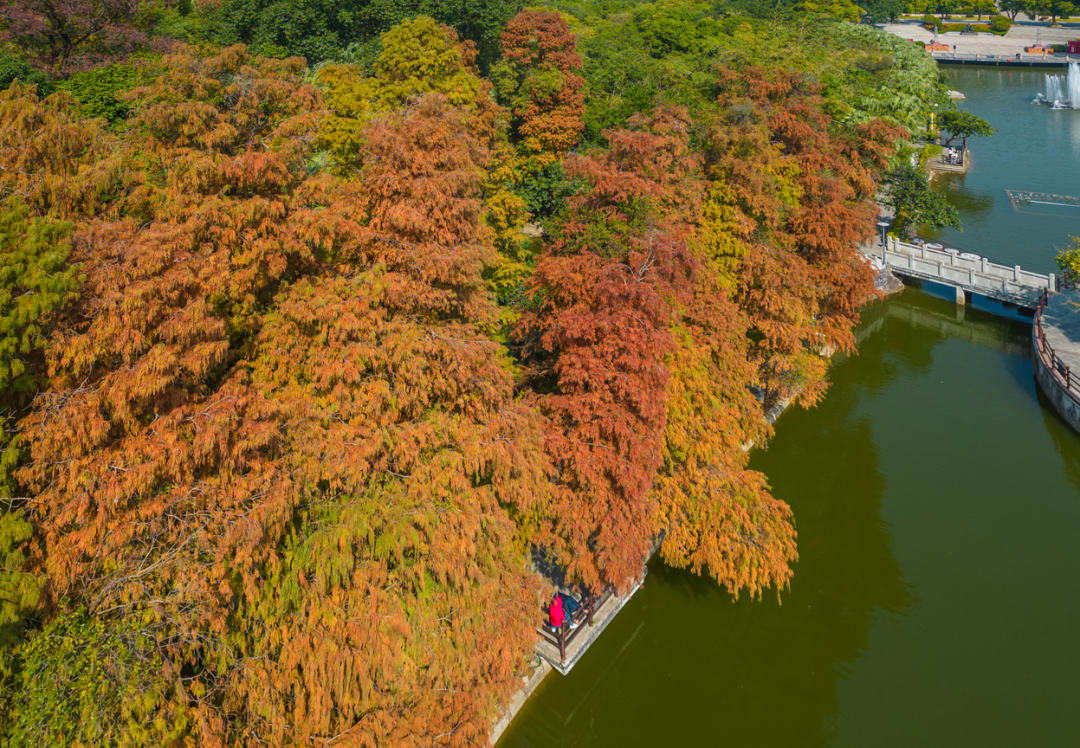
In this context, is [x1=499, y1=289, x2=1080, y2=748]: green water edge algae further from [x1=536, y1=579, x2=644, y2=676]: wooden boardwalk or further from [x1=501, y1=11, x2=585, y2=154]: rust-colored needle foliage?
[x1=501, y1=11, x2=585, y2=154]: rust-colored needle foliage

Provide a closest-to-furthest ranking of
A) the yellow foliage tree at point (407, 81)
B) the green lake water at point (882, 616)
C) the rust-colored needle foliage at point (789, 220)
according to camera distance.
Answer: the green lake water at point (882, 616) < the rust-colored needle foliage at point (789, 220) < the yellow foliage tree at point (407, 81)

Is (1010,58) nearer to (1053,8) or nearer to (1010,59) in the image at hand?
(1010,59)

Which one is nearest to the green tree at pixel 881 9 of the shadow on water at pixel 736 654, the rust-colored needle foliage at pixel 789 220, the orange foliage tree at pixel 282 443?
the rust-colored needle foliage at pixel 789 220

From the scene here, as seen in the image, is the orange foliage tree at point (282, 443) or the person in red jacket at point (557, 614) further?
the person in red jacket at point (557, 614)

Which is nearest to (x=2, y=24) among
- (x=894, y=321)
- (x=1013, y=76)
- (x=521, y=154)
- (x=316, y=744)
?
(x=521, y=154)

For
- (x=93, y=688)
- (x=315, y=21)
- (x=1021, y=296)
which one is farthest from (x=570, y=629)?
(x=315, y=21)

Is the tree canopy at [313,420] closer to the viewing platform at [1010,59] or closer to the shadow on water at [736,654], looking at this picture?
the shadow on water at [736,654]

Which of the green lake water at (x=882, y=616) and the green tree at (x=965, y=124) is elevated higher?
the green tree at (x=965, y=124)
